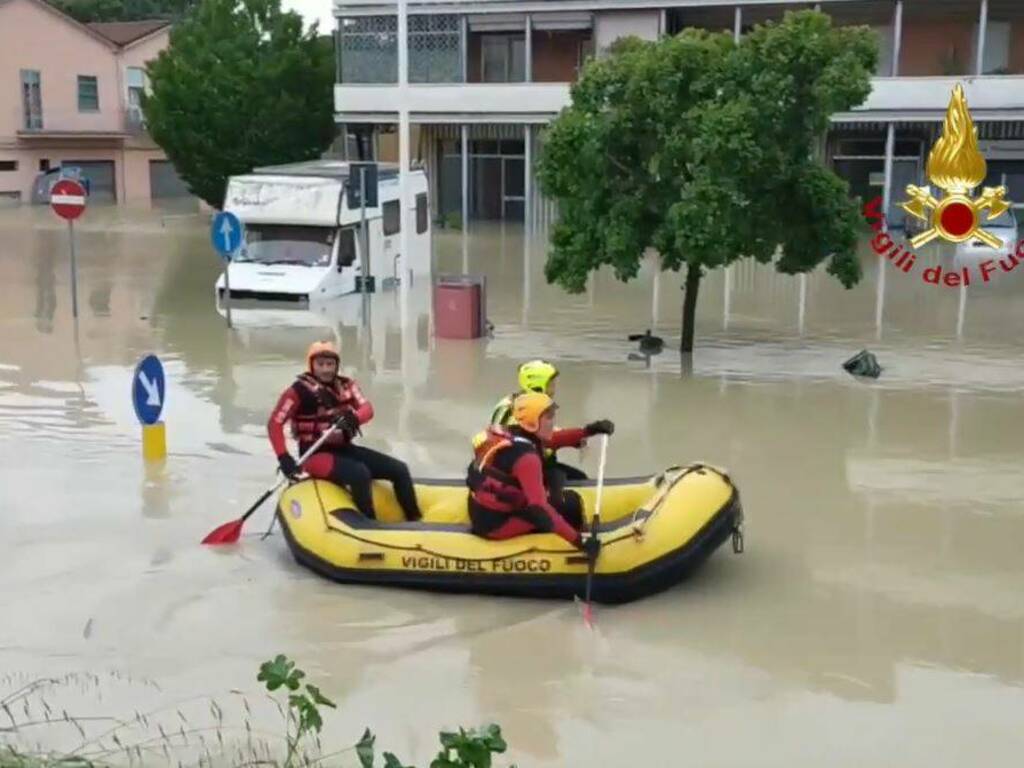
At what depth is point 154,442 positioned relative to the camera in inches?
484

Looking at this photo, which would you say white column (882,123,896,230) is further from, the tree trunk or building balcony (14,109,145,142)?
building balcony (14,109,145,142)

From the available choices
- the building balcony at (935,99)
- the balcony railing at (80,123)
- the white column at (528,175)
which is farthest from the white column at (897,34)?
the balcony railing at (80,123)

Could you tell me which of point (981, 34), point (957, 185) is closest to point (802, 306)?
point (957, 185)

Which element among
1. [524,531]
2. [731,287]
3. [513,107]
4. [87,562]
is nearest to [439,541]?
[524,531]

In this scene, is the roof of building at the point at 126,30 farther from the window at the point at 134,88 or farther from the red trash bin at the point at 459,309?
the red trash bin at the point at 459,309

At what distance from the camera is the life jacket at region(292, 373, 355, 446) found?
31.3 ft

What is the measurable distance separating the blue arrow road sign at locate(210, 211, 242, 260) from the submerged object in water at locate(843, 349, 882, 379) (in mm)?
8688

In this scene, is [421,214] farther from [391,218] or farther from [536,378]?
[536,378]

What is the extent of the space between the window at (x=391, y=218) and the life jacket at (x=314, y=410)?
15.8 metres

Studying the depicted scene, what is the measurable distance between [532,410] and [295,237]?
15549mm

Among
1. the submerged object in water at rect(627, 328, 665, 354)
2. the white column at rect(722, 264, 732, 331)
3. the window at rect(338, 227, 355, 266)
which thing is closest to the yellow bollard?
the submerged object in water at rect(627, 328, 665, 354)

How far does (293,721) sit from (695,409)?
8593 mm

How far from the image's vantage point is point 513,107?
40.6m

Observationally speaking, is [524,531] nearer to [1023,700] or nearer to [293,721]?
[293,721]
